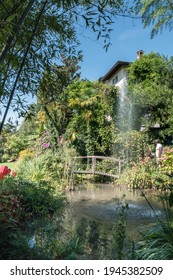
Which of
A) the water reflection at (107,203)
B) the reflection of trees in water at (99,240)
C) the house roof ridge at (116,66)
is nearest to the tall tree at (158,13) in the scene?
the water reflection at (107,203)

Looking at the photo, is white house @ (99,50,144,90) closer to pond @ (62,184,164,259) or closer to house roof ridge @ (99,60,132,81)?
house roof ridge @ (99,60,132,81)

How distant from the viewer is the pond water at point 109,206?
196 inches

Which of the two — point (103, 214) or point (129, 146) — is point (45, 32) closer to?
point (103, 214)

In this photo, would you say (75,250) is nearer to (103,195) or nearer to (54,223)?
(54,223)

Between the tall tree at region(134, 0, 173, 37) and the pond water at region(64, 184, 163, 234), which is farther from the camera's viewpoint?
the tall tree at region(134, 0, 173, 37)

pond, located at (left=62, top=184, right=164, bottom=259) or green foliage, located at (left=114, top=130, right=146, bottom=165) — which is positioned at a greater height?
green foliage, located at (left=114, top=130, right=146, bottom=165)

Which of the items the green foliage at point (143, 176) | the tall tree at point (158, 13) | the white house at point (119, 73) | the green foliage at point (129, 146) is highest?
the white house at point (119, 73)

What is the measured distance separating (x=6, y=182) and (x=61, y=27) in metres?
3.23

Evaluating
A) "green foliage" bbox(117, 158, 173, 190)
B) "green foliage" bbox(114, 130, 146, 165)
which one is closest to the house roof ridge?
"green foliage" bbox(114, 130, 146, 165)

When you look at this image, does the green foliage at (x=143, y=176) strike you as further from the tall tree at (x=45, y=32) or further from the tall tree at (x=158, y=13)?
the tall tree at (x=45, y=32)

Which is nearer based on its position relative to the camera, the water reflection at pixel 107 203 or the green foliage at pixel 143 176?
the water reflection at pixel 107 203

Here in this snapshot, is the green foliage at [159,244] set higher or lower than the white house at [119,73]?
lower

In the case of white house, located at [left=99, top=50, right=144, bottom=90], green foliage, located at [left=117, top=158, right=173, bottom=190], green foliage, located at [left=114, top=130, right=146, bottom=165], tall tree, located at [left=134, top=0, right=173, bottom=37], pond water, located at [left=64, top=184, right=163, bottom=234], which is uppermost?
white house, located at [left=99, top=50, right=144, bottom=90]

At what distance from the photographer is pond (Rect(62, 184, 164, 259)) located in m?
4.01
